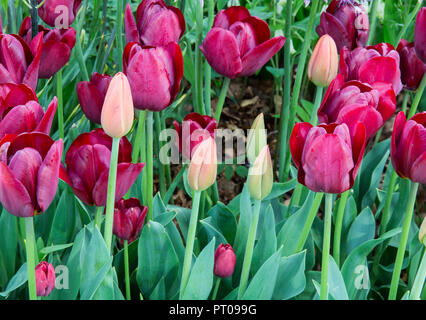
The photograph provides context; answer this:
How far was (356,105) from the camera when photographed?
28.4 inches

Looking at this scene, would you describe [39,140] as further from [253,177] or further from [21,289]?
[21,289]

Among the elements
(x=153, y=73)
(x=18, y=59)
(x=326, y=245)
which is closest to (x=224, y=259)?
(x=326, y=245)

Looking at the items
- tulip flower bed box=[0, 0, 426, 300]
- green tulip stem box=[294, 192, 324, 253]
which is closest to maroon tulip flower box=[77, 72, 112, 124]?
tulip flower bed box=[0, 0, 426, 300]

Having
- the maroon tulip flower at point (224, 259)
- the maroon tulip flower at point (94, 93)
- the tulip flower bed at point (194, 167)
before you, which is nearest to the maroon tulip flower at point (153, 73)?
the tulip flower bed at point (194, 167)

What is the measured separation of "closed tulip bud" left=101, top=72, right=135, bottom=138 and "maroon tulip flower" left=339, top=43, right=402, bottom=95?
365 millimetres

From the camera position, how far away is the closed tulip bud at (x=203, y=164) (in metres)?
0.64

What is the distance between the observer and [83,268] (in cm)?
83

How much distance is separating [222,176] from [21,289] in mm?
905

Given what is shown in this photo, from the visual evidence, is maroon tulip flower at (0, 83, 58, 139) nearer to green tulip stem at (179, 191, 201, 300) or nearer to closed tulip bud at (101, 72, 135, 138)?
closed tulip bud at (101, 72, 135, 138)

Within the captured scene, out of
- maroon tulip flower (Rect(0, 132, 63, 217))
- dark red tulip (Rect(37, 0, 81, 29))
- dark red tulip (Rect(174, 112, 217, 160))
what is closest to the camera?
maroon tulip flower (Rect(0, 132, 63, 217))

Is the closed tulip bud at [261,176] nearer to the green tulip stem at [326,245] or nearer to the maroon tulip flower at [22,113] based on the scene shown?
the green tulip stem at [326,245]

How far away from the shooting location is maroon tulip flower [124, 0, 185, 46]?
2.78 ft

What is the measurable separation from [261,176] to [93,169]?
0.21m

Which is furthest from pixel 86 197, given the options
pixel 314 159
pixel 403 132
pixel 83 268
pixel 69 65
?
pixel 69 65
